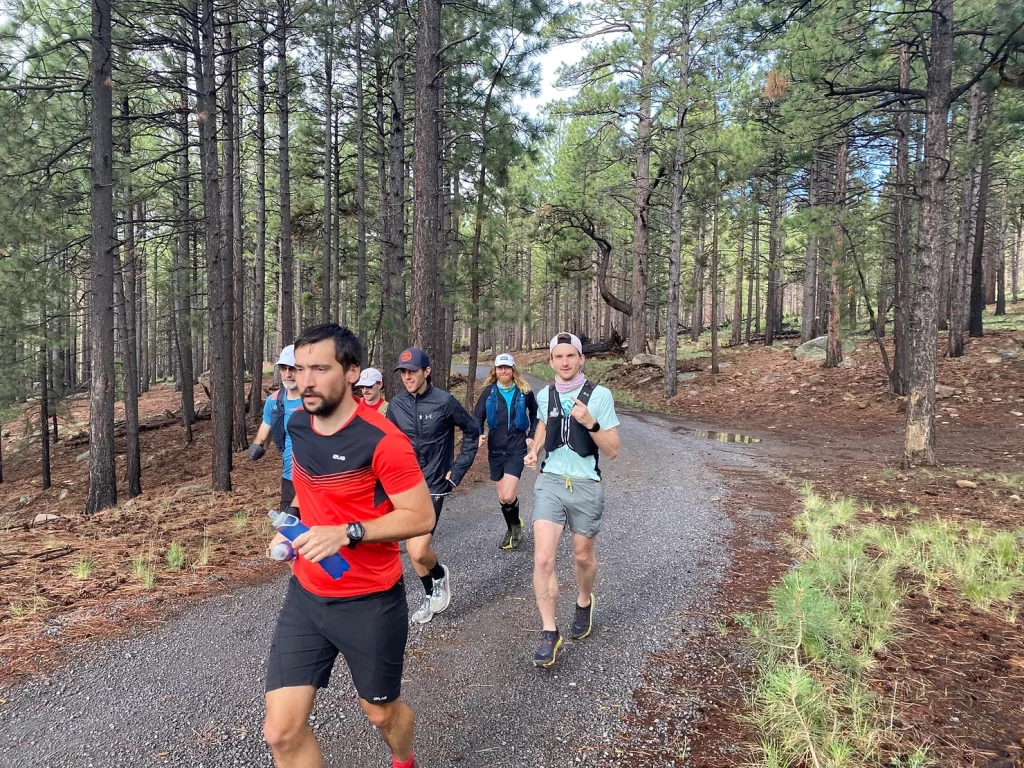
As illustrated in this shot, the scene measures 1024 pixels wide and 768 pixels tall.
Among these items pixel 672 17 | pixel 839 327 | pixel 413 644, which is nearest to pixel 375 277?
pixel 672 17

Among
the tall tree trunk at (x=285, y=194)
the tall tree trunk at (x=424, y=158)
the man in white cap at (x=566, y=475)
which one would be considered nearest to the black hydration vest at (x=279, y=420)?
the man in white cap at (x=566, y=475)

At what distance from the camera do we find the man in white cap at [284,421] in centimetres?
466

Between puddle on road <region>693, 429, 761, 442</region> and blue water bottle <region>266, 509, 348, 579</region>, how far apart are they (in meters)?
12.6

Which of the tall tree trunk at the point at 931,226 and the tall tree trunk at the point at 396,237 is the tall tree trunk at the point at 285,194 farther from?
the tall tree trunk at the point at 931,226

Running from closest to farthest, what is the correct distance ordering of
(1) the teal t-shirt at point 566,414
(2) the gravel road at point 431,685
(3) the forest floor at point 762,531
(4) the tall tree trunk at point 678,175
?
(2) the gravel road at point 431,685, (3) the forest floor at point 762,531, (1) the teal t-shirt at point 566,414, (4) the tall tree trunk at point 678,175

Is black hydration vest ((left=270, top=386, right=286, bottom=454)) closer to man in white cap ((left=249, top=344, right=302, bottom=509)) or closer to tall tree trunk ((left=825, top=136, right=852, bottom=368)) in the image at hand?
man in white cap ((left=249, top=344, right=302, bottom=509))

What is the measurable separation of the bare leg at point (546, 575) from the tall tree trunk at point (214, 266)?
8.63m

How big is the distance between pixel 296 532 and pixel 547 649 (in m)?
2.39

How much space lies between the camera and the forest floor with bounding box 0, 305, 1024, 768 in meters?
3.24

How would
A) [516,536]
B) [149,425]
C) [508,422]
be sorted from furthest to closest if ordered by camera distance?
[149,425], [516,536], [508,422]

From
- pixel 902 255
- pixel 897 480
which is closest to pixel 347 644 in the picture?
pixel 897 480

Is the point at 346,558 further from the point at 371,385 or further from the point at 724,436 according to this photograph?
the point at 724,436

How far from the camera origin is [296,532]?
1.95 meters

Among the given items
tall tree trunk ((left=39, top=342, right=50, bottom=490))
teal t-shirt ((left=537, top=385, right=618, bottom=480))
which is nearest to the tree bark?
teal t-shirt ((left=537, top=385, right=618, bottom=480))
